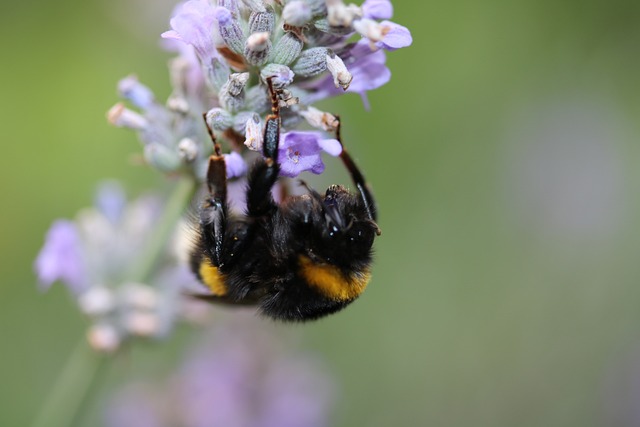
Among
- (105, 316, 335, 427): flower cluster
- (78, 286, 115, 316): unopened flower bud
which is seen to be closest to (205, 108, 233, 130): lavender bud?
(78, 286, 115, 316): unopened flower bud

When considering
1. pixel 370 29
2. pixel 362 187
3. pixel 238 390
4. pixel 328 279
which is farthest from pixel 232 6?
pixel 238 390

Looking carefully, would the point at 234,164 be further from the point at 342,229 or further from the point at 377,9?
the point at 377,9

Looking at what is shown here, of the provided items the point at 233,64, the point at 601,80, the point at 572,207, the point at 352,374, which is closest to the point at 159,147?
the point at 233,64

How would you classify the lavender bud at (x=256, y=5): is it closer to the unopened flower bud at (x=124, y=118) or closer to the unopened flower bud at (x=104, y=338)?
the unopened flower bud at (x=124, y=118)

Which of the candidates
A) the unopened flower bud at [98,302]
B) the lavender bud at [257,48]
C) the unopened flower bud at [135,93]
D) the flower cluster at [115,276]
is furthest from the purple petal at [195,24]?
the unopened flower bud at [98,302]

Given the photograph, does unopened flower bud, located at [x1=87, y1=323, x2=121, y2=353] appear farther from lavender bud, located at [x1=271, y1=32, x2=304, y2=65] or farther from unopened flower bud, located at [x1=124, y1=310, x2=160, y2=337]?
lavender bud, located at [x1=271, y1=32, x2=304, y2=65]

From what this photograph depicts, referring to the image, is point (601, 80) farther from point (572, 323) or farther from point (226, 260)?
point (226, 260)

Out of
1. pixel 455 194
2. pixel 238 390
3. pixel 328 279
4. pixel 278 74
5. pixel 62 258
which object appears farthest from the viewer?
pixel 455 194
